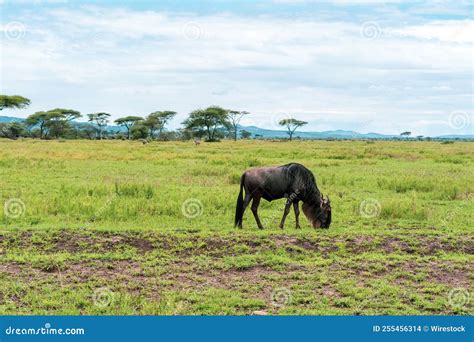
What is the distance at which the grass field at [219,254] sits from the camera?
6992mm

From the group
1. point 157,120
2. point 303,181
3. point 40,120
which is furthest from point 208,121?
point 303,181

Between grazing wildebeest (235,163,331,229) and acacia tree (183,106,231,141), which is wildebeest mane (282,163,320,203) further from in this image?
acacia tree (183,106,231,141)

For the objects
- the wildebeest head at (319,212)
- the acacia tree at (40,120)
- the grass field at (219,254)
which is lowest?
the grass field at (219,254)

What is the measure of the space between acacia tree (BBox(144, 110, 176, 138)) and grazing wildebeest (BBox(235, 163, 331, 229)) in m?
78.3

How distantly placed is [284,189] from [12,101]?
68185 millimetres

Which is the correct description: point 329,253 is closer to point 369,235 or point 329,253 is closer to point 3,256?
point 369,235

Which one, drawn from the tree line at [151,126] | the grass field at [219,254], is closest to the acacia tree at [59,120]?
the tree line at [151,126]

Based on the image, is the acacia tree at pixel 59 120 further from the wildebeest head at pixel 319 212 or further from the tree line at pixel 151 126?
the wildebeest head at pixel 319 212

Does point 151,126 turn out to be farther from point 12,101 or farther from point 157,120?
point 12,101

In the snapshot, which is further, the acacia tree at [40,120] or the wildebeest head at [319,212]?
the acacia tree at [40,120]

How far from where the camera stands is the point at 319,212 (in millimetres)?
11750

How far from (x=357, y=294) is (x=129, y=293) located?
311cm

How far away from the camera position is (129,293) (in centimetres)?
730
